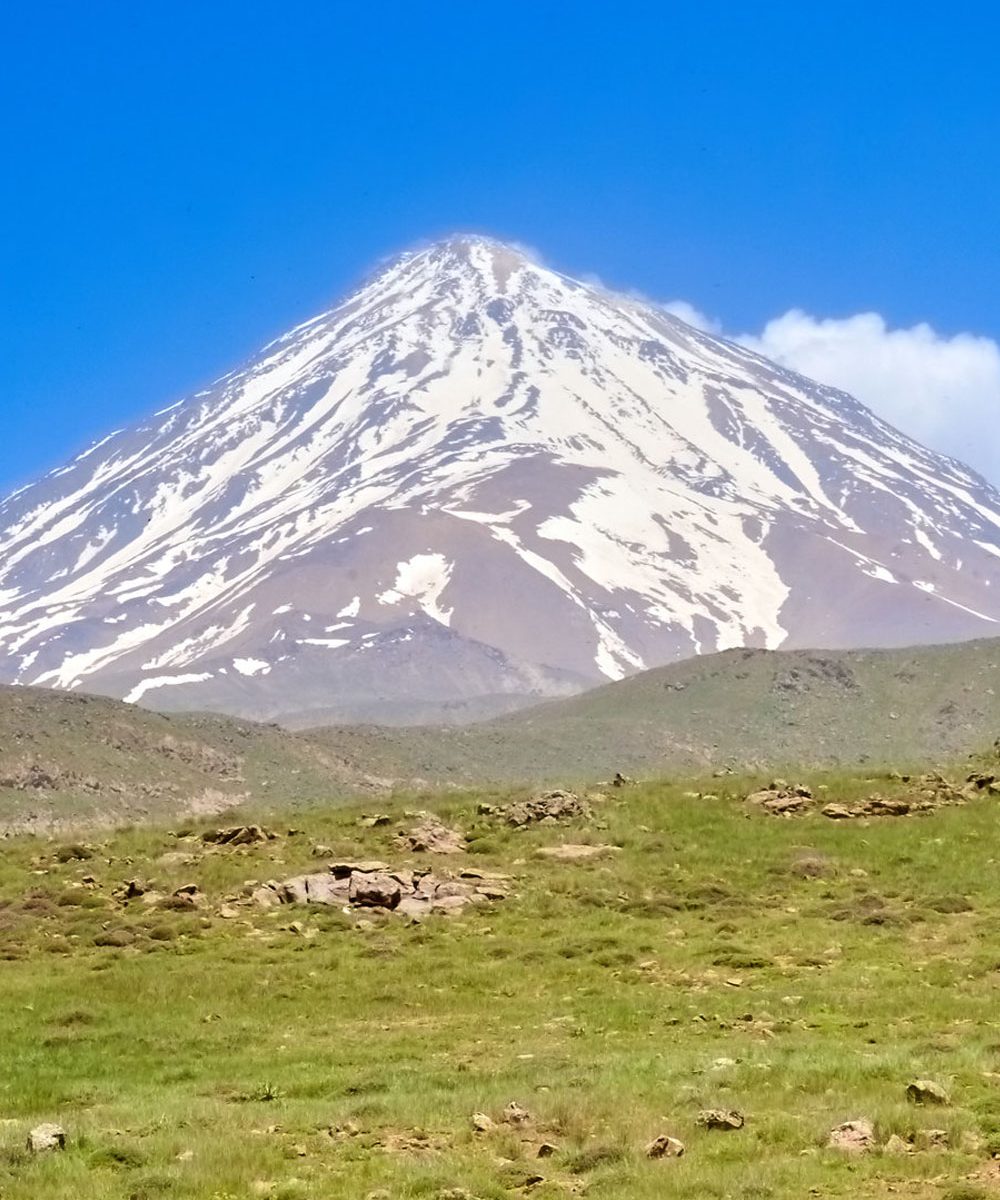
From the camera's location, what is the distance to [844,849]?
83.3 feet

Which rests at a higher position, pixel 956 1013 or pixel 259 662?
pixel 259 662

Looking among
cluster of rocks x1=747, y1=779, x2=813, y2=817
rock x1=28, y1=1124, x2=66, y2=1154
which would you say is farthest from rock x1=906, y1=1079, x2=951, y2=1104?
cluster of rocks x1=747, y1=779, x2=813, y2=817

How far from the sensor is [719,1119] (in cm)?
1156

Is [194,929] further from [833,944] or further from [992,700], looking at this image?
[992,700]

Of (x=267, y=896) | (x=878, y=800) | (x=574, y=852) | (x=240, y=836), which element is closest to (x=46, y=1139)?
(x=267, y=896)

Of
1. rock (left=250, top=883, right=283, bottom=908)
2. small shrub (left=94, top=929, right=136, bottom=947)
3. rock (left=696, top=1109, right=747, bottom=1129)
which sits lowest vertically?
rock (left=696, top=1109, right=747, bottom=1129)

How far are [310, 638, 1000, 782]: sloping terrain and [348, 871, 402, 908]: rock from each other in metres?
41.4

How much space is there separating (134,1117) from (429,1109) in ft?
8.71

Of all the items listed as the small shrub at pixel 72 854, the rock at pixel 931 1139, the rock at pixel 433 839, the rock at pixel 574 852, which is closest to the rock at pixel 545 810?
the rock at pixel 433 839

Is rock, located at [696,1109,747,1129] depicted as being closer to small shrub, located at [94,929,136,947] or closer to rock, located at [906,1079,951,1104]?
rock, located at [906,1079,951,1104]

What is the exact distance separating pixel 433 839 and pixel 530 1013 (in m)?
8.75

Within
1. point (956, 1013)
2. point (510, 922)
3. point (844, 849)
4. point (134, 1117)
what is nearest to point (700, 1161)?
point (134, 1117)

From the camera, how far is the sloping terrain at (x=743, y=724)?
70375 mm

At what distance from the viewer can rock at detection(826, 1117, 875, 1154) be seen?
1083cm
